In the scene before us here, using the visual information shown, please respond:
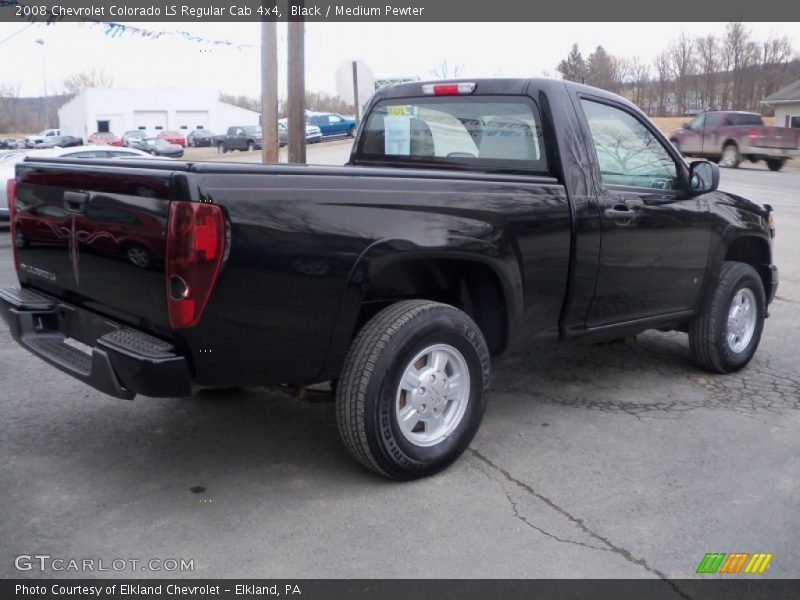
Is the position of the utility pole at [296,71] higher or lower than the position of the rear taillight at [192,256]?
higher

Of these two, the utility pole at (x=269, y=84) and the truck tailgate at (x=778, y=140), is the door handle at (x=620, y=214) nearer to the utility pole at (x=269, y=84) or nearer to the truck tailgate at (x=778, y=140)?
the utility pole at (x=269, y=84)

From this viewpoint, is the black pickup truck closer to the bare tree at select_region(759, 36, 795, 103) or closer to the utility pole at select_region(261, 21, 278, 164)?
the utility pole at select_region(261, 21, 278, 164)

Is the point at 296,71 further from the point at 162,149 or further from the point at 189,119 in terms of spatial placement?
the point at 189,119

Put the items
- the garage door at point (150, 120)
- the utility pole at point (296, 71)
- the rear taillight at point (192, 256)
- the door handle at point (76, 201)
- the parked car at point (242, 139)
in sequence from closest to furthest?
the rear taillight at point (192, 256)
the door handle at point (76, 201)
the utility pole at point (296, 71)
the parked car at point (242, 139)
the garage door at point (150, 120)

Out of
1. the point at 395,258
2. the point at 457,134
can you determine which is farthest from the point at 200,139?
the point at 395,258

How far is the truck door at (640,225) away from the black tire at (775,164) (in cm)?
2746

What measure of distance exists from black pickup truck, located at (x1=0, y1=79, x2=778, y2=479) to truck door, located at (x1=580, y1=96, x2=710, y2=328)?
13 millimetres

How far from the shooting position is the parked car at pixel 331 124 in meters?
47.5

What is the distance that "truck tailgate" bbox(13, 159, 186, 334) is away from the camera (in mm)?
3387

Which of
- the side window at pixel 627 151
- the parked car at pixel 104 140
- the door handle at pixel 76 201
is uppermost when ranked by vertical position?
the side window at pixel 627 151

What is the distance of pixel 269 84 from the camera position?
1202 centimetres

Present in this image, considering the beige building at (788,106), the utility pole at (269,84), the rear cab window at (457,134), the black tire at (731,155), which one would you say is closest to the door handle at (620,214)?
the rear cab window at (457,134)

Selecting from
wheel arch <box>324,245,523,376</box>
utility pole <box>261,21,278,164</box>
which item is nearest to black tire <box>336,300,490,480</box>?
wheel arch <box>324,245,523,376</box>
